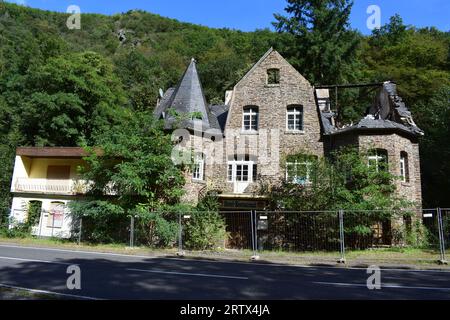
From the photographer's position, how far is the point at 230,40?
63312mm

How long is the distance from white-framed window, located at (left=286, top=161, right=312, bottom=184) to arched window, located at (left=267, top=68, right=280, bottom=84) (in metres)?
7.08

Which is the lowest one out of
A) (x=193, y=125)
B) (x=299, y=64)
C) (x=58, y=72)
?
(x=193, y=125)

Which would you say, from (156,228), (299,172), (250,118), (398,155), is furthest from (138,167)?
(398,155)

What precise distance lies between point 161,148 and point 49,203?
11072 mm

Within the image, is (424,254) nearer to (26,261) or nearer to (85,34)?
(26,261)

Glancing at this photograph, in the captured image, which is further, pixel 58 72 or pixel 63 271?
pixel 58 72

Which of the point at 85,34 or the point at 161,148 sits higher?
the point at 85,34

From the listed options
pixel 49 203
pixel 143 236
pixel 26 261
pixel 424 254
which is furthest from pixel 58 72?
pixel 424 254

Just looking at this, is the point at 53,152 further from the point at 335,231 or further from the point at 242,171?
the point at 335,231

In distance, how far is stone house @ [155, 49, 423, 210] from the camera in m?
22.3

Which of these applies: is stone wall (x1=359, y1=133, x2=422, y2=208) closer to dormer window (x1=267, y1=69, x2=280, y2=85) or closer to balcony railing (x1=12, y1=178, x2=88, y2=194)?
dormer window (x1=267, y1=69, x2=280, y2=85)

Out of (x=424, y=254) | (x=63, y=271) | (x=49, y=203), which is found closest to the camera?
(x=63, y=271)

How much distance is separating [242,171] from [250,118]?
3.48 metres

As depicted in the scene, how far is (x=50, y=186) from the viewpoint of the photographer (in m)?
27.4
